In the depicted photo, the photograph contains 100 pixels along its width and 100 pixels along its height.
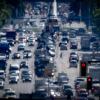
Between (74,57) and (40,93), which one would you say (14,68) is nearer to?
(74,57)

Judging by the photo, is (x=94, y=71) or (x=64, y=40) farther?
(x=64, y=40)

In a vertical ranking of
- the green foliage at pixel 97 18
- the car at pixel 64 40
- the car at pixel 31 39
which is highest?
the green foliage at pixel 97 18

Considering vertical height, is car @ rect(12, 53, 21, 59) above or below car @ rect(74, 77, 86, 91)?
above

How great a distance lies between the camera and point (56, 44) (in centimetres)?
2964

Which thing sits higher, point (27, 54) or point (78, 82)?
point (27, 54)

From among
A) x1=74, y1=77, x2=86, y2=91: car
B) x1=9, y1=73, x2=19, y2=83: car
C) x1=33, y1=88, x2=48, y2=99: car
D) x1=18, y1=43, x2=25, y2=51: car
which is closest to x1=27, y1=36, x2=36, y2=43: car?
x1=18, y1=43, x2=25, y2=51: car

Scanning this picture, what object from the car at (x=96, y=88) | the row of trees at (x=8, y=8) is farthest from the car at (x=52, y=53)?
the car at (x=96, y=88)

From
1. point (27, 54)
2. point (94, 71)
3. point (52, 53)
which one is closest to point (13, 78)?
point (94, 71)

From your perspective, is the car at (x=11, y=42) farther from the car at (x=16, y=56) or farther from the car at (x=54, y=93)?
the car at (x=54, y=93)

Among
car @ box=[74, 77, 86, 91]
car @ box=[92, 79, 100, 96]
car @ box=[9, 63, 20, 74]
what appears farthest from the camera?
car @ box=[9, 63, 20, 74]

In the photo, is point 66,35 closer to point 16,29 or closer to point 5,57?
point 16,29

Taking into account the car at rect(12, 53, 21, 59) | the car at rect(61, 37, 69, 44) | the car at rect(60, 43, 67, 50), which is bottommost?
the car at rect(12, 53, 21, 59)

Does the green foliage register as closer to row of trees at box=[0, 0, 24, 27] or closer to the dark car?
the dark car

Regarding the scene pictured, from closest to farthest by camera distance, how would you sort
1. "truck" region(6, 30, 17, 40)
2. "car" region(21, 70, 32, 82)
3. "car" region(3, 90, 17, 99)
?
"car" region(3, 90, 17, 99)
"car" region(21, 70, 32, 82)
"truck" region(6, 30, 17, 40)
